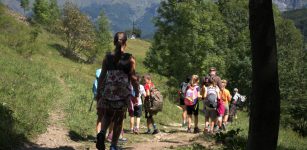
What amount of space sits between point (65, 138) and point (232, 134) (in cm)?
403

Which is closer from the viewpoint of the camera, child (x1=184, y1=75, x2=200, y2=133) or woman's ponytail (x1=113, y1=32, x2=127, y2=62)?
woman's ponytail (x1=113, y1=32, x2=127, y2=62)

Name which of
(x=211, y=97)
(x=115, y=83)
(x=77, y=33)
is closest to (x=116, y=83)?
(x=115, y=83)

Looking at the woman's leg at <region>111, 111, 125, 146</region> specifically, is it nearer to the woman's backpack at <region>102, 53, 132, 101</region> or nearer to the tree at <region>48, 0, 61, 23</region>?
the woman's backpack at <region>102, 53, 132, 101</region>

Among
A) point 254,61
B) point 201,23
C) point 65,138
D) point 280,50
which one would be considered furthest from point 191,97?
point 280,50

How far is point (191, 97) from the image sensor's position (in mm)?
14516

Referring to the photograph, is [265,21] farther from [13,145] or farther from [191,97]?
[191,97]

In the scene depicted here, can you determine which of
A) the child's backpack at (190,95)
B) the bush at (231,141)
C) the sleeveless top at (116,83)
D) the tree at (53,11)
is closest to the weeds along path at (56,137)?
the sleeveless top at (116,83)

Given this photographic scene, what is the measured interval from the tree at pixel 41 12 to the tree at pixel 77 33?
Result: 20101mm

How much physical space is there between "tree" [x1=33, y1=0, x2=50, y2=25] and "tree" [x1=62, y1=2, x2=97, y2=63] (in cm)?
2010

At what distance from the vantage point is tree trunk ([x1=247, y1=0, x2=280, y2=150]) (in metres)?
6.38

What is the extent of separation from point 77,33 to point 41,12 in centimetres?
2688

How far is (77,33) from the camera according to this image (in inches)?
2104

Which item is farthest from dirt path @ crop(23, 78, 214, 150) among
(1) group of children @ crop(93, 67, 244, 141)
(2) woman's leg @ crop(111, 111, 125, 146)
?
(2) woman's leg @ crop(111, 111, 125, 146)

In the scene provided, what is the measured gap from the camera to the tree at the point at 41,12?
74.5m
